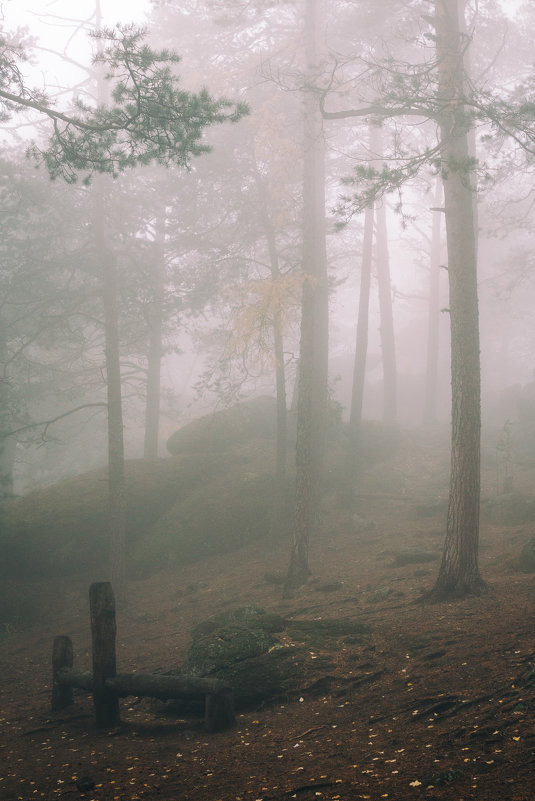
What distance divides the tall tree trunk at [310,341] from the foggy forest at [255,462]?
9 centimetres

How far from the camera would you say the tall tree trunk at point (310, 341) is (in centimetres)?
1212

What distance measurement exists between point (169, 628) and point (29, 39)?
14.3m

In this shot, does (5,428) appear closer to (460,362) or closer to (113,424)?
(113,424)

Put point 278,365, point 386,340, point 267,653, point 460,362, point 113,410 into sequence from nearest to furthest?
point 267,653, point 460,362, point 113,410, point 278,365, point 386,340

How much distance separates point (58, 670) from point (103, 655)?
1.28 metres

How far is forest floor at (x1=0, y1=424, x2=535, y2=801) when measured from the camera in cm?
400

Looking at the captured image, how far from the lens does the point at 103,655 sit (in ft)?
21.6

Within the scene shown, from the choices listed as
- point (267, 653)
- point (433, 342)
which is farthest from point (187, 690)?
Result: point (433, 342)

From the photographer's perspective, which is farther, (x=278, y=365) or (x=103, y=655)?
(x=278, y=365)

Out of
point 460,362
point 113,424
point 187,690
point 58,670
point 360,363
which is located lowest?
point 58,670

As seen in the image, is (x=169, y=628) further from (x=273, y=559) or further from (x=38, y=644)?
(x=273, y=559)

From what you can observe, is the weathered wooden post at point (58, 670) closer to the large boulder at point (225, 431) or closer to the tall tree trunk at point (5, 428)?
the tall tree trunk at point (5, 428)

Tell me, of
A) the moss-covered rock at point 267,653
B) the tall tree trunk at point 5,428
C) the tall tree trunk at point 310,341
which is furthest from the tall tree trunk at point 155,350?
the moss-covered rock at point 267,653

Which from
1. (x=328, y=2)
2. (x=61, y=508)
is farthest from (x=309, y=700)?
(x=328, y=2)
